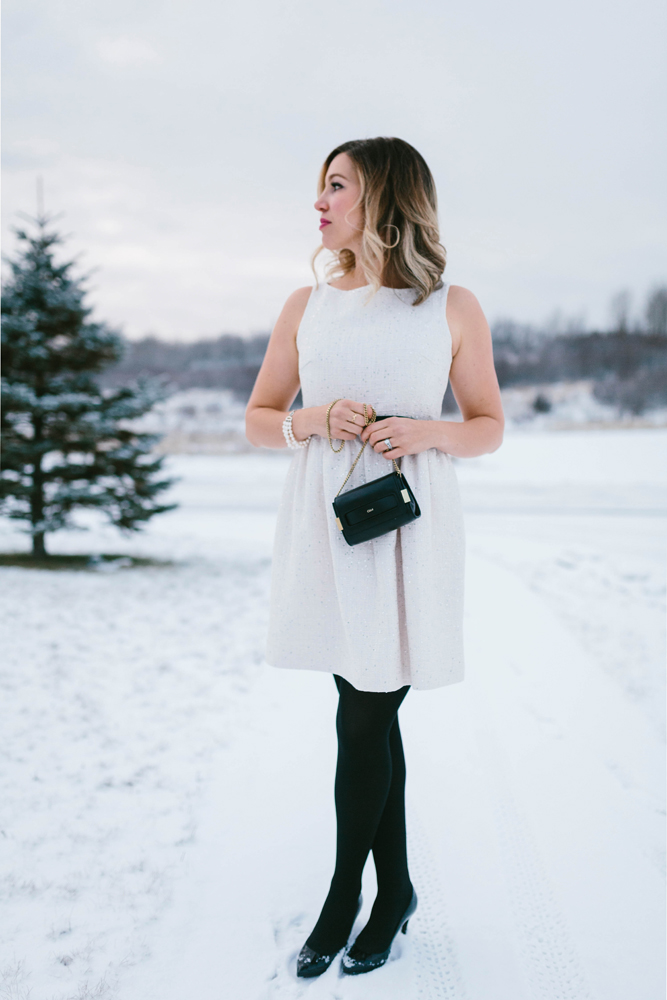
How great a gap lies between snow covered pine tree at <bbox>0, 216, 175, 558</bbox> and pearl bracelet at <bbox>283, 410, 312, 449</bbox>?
14.0 ft

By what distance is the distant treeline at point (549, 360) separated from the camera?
11.0 meters

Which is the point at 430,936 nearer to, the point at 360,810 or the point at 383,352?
the point at 360,810

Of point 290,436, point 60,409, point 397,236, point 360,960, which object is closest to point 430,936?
point 360,960

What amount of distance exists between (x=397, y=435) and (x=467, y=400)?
10.5 inches

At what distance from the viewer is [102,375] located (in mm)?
5348

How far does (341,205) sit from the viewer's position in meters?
1.21

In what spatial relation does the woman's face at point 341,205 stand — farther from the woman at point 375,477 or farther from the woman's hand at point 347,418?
the woman's hand at point 347,418

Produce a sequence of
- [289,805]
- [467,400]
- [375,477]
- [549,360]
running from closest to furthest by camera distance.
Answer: [375,477], [467,400], [289,805], [549,360]

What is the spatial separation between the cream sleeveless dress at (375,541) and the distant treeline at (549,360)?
10.2 m

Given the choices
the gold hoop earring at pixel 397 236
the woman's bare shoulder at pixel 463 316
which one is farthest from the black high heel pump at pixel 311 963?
the gold hoop earring at pixel 397 236

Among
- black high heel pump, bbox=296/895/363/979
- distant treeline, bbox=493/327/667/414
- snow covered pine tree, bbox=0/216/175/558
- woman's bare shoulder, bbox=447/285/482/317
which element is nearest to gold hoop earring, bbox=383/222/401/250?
woman's bare shoulder, bbox=447/285/482/317

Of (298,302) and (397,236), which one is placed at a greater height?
(397,236)

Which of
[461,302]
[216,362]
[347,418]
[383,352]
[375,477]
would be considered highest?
[216,362]

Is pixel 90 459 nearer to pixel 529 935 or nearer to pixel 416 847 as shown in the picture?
pixel 416 847
